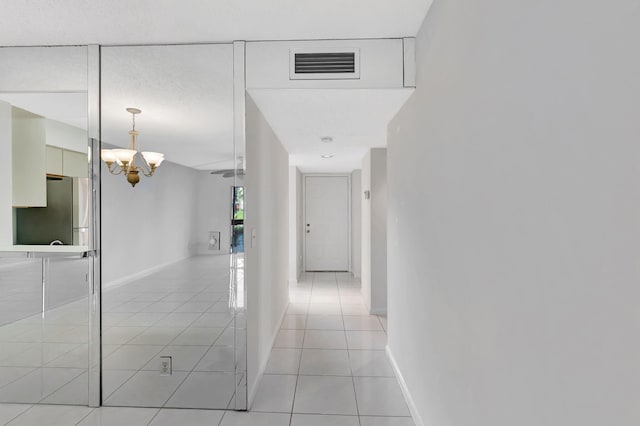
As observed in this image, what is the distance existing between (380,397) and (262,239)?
153cm

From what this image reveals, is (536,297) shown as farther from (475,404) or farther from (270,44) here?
(270,44)

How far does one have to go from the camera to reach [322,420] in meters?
2.27

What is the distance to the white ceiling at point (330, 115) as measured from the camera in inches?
96.7

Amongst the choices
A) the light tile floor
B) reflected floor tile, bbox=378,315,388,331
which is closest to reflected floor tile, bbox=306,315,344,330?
the light tile floor

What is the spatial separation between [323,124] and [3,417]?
10.5 ft

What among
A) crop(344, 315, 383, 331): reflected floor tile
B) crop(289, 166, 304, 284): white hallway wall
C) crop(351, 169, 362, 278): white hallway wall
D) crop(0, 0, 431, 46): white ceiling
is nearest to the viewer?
crop(0, 0, 431, 46): white ceiling

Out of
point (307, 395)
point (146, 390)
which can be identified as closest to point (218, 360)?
point (146, 390)

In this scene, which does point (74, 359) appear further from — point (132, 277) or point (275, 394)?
point (275, 394)

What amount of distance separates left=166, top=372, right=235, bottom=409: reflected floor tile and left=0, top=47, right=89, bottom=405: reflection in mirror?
2.25 feet

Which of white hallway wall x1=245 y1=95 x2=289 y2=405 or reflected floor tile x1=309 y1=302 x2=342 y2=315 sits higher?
white hallway wall x1=245 y1=95 x2=289 y2=405

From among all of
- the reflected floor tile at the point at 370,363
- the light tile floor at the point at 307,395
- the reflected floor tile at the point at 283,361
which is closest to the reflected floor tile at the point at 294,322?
the light tile floor at the point at 307,395

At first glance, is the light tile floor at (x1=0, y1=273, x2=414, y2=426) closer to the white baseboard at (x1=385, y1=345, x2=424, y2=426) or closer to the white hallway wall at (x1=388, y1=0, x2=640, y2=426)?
the white baseboard at (x1=385, y1=345, x2=424, y2=426)

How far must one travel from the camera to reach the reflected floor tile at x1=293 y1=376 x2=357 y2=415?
7.86 ft

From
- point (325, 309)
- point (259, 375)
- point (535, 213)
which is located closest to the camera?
point (535, 213)
